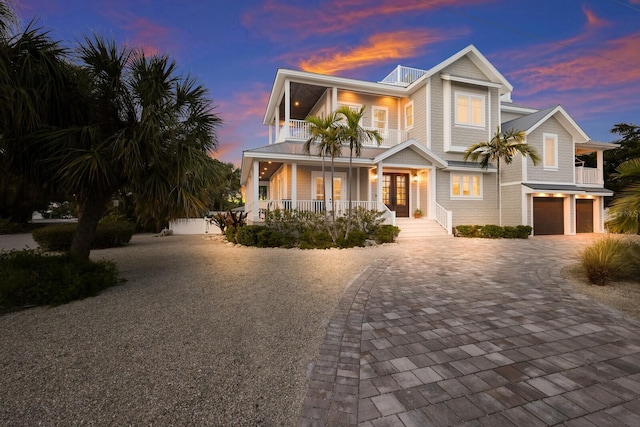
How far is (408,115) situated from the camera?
672 inches

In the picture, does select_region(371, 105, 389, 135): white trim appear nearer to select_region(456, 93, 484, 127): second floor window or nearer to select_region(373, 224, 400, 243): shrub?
select_region(456, 93, 484, 127): second floor window

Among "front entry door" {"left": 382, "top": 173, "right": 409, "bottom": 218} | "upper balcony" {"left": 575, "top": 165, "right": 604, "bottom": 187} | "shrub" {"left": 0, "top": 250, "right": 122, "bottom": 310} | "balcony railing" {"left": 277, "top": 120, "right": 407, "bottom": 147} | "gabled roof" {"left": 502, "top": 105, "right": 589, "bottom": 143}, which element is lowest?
"shrub" {"left": 0, "top": 250, "right": 122, "bottom": 310}

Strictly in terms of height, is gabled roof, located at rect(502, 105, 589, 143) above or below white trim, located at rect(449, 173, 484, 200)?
above

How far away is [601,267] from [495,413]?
18.5ft

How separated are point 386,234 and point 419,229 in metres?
2.82

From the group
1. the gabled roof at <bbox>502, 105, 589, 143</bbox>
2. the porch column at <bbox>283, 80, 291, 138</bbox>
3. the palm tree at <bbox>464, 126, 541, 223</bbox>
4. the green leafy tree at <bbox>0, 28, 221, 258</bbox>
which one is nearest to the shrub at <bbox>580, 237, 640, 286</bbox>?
the green leafy tree at <bbox>0, 28, 221, 258</bbox>

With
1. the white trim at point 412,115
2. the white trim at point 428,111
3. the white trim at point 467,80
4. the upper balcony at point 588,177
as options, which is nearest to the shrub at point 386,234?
the white trim at point 428,111

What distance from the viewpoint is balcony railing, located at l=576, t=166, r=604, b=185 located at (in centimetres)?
1731

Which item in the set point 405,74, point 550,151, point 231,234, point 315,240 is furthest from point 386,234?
point 550,151

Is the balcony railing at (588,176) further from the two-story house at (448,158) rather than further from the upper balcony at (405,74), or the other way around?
the upper balcony at (405,74)

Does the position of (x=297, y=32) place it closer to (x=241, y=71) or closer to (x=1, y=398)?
(x=241, y=71)

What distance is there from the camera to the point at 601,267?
5543 millimetres

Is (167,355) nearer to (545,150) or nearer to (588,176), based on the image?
(545,150)

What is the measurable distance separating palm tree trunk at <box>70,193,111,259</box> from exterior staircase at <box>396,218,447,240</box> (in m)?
11.3
